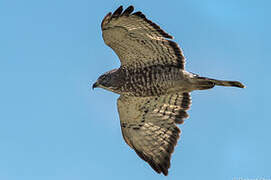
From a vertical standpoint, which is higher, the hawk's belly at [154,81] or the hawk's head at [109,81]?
the hawk's head at [109,81]

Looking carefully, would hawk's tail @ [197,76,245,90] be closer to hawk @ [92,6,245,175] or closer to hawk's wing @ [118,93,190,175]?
hawk @ [92,6,245,175]

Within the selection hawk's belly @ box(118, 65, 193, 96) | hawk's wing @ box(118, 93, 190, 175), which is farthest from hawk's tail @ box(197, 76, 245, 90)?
hawk's wing @ box(118, 93, 190, 175)

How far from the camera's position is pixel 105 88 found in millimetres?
10969

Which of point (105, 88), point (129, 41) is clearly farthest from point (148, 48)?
point (105, 88)

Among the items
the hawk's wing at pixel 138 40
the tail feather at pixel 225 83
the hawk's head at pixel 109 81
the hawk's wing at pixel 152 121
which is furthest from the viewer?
the hawk's wing at pixel 152 121

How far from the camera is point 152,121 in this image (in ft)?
37.5

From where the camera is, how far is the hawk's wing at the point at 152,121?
11.2 m

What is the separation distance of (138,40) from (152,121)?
2.13 m

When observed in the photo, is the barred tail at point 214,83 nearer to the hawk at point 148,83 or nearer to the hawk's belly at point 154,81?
the hawk at point 148,83

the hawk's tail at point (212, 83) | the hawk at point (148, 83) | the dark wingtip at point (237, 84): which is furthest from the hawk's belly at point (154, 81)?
the dark wingtip at point (237, 84)

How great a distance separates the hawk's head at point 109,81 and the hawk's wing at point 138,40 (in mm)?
342

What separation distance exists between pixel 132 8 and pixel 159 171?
3.61 m

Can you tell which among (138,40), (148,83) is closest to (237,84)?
(148,83)

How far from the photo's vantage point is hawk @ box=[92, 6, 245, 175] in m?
10.2
